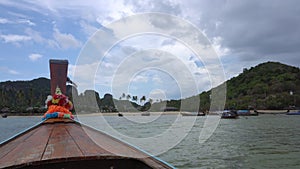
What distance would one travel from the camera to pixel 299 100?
231ft

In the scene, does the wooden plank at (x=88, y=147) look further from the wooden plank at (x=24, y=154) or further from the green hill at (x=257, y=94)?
the green hill at (x=257, y=94)

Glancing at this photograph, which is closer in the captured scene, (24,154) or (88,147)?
(24,154)

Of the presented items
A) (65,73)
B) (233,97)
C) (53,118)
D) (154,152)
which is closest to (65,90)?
(65,73)

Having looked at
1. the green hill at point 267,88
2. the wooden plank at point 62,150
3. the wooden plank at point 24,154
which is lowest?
the wooden plank at point 24,154

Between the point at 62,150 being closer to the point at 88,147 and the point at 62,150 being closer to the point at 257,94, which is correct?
the point at 88,147

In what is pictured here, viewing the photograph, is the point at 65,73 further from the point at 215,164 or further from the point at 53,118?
the point at 215,164

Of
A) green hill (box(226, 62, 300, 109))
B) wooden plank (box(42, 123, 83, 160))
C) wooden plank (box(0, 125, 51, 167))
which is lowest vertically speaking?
wooden plank (box(0, 125, 51, 167))

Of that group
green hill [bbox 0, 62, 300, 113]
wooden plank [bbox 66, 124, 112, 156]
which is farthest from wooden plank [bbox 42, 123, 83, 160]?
green hill [bbox 0, 62, 300, 113]

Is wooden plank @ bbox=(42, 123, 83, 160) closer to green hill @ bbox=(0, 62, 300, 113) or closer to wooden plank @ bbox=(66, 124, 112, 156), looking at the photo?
wooden plank @ bbox=(66, 124, 112, 156)

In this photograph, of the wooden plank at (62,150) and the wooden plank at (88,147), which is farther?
the wooden plank at (88,147)

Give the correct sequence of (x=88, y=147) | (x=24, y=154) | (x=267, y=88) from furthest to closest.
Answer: (x=267, y=88)
(x=88, y=147)
(x=24, y=154)

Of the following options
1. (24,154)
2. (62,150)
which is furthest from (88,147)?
(24,154)

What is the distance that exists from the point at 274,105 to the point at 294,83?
26.7 ft

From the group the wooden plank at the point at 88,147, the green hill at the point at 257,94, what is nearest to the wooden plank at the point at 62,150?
the wooden plank at the point at 88,147
